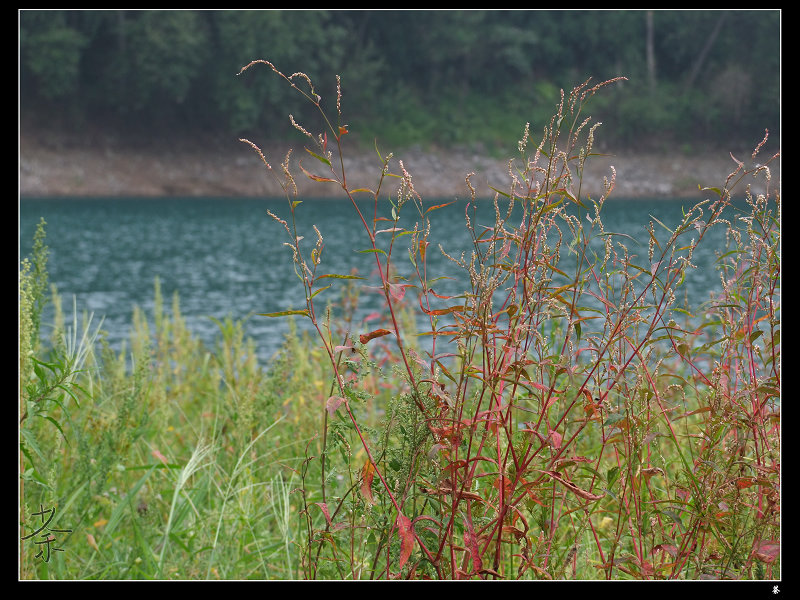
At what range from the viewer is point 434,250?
53.5 ft

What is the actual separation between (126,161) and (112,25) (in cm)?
763

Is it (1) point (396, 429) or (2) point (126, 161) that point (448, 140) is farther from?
(1) point (396, 429)

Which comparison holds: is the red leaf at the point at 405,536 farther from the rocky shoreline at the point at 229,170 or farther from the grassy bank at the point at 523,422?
the rocky shoreline at the point at 229,170

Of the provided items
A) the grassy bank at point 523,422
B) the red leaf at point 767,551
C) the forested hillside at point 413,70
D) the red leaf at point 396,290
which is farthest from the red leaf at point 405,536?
the forested hillside at point 413,70

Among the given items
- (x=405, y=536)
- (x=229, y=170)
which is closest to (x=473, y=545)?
(x=405, y=536)

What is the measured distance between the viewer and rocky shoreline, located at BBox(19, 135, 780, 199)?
31641 mm

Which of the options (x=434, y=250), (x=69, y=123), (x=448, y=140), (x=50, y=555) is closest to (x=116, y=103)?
(x=69, y=123)

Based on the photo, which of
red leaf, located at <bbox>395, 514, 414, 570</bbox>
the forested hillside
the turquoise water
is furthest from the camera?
the forested hillside

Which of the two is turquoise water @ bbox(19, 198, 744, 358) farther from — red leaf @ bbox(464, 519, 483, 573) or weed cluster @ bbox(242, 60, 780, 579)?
red leaf @ bbox(464, 519, 483, 573)

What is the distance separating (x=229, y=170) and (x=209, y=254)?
17.0 meters

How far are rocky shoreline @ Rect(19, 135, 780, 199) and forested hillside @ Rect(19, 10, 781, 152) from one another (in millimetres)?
1570

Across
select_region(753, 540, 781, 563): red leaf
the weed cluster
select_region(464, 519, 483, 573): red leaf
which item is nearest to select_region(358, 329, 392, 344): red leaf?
the weed cluster

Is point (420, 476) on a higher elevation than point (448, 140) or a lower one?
lower

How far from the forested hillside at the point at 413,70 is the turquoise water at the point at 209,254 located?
7.40 metres
